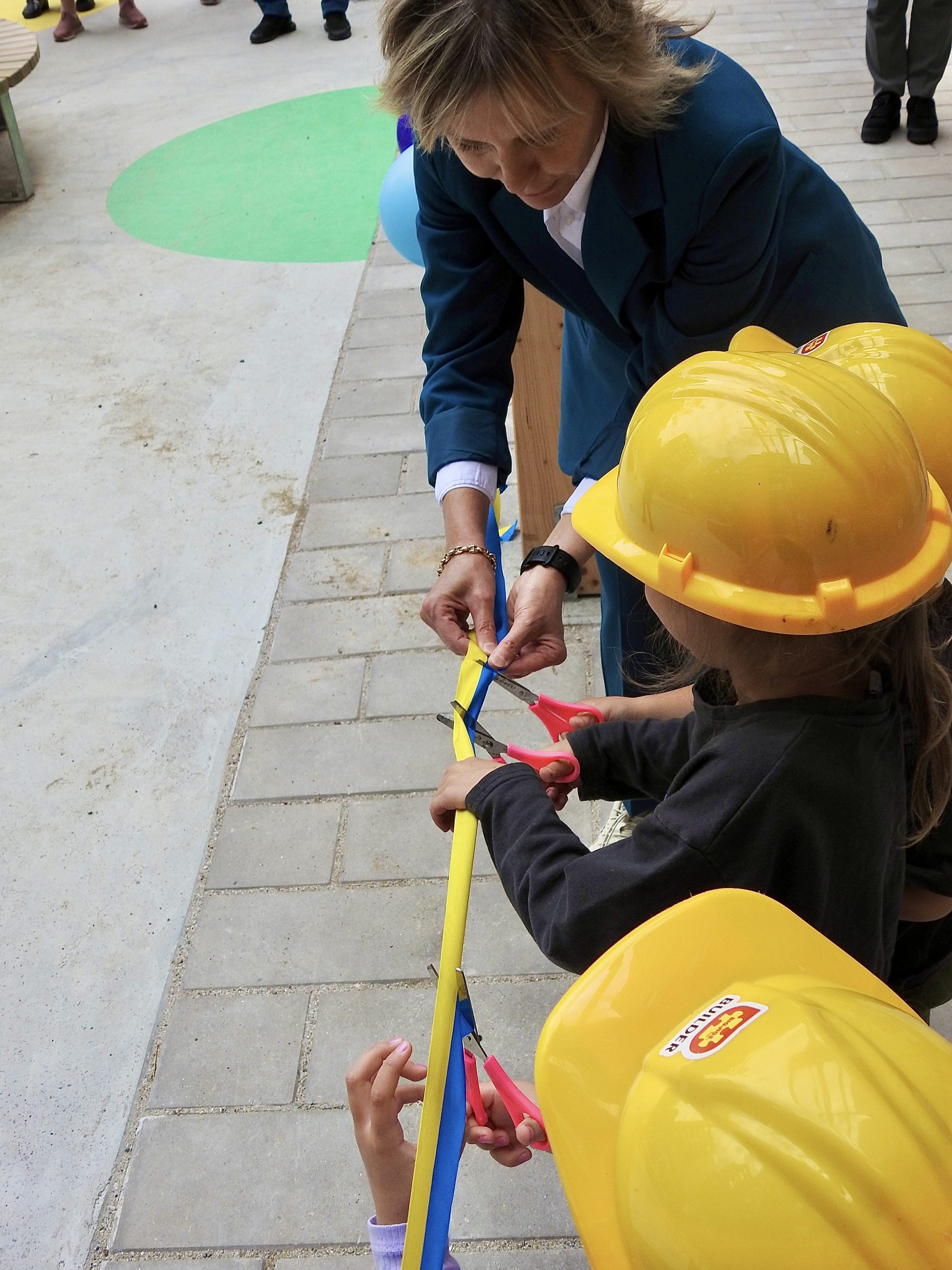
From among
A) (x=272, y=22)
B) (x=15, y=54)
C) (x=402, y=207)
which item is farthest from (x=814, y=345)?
(x=272, y=22)

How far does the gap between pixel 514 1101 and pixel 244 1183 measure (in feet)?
2.37

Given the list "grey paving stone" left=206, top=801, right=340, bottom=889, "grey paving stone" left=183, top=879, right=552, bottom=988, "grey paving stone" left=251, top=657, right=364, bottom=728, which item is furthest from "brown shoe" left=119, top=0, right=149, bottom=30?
"grey paving stone" left=183, top=879, right=552, bottom=988

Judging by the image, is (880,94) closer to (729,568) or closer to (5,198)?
(5,198)

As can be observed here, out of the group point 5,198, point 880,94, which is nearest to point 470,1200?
point 880,94

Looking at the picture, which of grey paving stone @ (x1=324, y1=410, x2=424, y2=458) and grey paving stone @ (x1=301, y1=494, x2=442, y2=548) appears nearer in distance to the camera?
grey paving stone @ (x1=301, y1=494, x2=442, y2=548)

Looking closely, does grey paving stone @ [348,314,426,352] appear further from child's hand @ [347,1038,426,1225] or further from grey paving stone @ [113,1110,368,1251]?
child's hand @ [347,1038,426,1225]

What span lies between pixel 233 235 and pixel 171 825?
391cm

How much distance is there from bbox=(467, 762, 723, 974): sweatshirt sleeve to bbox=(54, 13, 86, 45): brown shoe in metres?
9.17

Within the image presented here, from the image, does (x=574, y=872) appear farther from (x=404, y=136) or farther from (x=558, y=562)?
(x=404, y=136)

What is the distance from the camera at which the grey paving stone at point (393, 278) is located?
196 inches

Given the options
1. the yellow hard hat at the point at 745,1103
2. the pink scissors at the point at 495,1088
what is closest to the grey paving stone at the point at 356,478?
the pink scissors at the point at 495,1088

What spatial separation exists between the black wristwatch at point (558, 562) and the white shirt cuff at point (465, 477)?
147 millimetres

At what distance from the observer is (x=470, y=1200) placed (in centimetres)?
188

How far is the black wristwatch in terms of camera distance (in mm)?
1784
